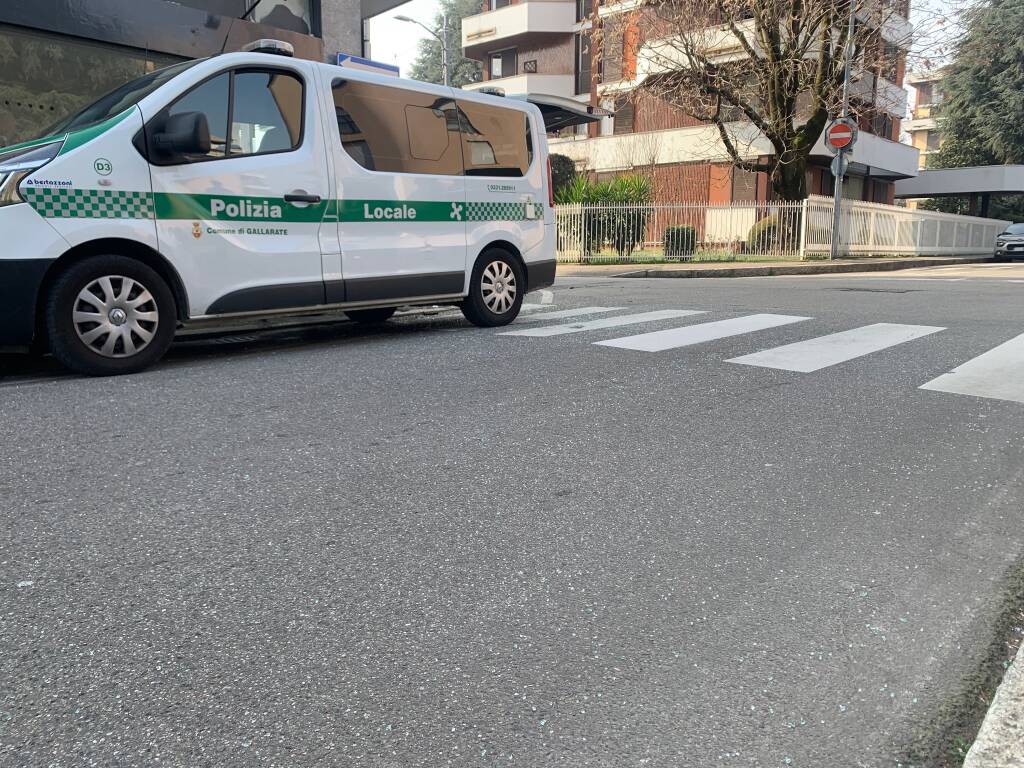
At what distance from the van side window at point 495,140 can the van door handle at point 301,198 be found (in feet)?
5.27

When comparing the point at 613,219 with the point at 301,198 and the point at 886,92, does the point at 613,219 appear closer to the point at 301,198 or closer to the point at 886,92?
the point at 886,92

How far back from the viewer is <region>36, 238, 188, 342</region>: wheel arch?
5.24 metres

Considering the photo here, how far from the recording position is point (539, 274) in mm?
8398

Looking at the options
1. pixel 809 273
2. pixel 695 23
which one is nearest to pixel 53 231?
pixel 809 273

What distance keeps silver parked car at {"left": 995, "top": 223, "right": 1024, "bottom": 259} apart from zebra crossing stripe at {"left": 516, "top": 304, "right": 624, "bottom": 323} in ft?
85.6

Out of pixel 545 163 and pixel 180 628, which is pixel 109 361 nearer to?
pixel 180 628

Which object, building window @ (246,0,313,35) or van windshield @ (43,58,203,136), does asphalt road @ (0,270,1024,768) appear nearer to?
van windshield @ (43,58,203,136)

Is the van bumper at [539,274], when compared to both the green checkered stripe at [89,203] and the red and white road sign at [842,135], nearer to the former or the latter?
the green checkered stripe at [89,203]

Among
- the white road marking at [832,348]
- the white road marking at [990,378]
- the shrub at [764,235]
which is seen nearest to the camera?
the white road marking at [990,378]

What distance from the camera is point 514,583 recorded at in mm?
2523

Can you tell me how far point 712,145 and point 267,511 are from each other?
98.7 feet

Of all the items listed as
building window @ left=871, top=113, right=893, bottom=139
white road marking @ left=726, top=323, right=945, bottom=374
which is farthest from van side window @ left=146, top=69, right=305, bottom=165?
building window @ left=871, top=113, right=893, bottom=139

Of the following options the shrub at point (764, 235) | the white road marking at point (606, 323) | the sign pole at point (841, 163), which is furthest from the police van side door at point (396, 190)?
the shrub at point (764, 235)

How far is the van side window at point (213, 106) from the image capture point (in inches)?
226
